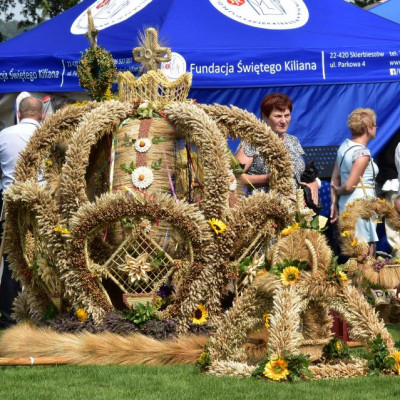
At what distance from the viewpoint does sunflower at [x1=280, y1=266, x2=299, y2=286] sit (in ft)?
19.3

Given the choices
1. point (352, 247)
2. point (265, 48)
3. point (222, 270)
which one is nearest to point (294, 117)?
point (265, 48)

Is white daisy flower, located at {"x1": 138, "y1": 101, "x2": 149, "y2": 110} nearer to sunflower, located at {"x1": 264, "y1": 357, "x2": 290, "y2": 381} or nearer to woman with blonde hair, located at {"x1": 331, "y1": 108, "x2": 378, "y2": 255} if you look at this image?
sunflower, located at {"x1": 264, "y1": 357, "x2": 290, "y2": 381}

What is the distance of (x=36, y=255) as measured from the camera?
24.3 feet

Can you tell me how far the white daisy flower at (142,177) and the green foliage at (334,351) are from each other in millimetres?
1825

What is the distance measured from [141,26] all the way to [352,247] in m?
4.26

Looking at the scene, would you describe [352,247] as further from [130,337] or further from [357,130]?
[130,337]

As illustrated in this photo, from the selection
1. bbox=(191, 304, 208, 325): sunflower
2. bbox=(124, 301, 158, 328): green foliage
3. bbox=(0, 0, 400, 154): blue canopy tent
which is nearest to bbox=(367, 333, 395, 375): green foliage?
bbox=(191, 304, 208, 325): sunflower

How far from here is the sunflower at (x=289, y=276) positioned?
5.87 metres

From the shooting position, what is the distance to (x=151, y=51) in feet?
26.1

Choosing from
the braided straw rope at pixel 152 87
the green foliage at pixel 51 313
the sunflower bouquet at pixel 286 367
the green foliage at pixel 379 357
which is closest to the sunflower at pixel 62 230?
the green foliage at pixel 51 313

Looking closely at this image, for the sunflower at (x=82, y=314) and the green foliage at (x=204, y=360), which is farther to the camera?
the sunflower at (x=82, y=314)

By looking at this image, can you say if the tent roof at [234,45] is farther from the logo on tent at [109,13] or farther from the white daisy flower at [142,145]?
the white daisy flower at [142,145]

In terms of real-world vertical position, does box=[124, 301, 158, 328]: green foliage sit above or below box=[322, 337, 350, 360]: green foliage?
above

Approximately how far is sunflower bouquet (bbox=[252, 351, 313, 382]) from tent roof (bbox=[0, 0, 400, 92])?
18.4 feet
